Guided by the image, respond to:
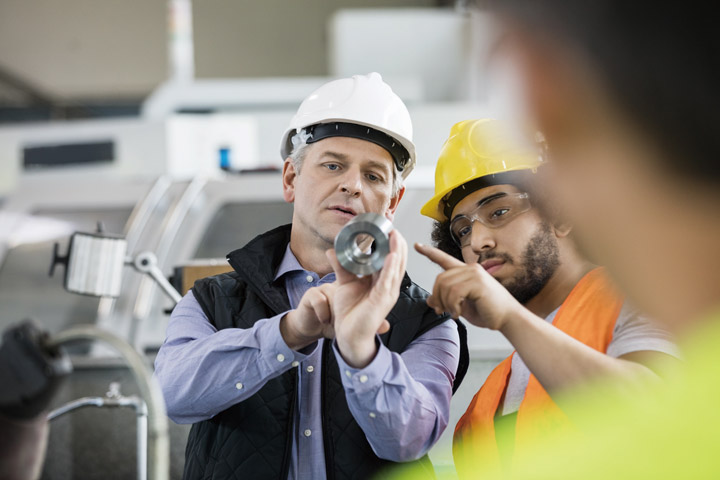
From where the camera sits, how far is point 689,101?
42cm

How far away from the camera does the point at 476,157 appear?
5.09ft

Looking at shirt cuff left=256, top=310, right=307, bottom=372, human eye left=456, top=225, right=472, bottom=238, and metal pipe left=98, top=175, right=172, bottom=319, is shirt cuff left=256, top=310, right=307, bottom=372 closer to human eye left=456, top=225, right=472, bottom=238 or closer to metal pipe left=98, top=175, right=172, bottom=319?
human eye left=456, top=225, right=472, bottom=238

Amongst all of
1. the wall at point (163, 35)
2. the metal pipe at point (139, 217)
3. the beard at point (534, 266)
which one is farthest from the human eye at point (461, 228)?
the wall at point (163, 35)

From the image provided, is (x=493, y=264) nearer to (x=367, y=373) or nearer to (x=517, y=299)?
(x=517, y=299)

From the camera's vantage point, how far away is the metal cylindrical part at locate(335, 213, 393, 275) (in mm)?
1055

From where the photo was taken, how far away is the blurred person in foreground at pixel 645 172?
0.42 meters

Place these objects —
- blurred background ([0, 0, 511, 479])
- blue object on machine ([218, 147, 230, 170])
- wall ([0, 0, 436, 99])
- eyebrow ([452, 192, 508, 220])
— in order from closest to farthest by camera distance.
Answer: eyebrow ([452, 192, 508, 220]), blurred background ([0, 0, 511, 479]), blue object on machine ([218, 147, 230, 170]), wall ([0, 0, 436, 99])

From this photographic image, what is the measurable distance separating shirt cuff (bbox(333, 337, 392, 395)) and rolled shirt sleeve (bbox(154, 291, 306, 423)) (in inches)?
5.0

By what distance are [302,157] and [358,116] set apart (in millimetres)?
160

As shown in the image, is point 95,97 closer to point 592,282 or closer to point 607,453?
point 592,282

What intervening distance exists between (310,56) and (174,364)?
7.71 meters

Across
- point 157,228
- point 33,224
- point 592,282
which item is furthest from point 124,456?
point 592,282

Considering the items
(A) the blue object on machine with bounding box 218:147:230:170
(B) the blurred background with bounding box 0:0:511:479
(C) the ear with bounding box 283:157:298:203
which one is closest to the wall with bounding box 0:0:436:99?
(B) the blurred background with bounding box 0:0:511:479

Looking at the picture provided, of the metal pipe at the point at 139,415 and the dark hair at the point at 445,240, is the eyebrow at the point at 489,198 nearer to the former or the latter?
the dark hair at the point at 445,240
